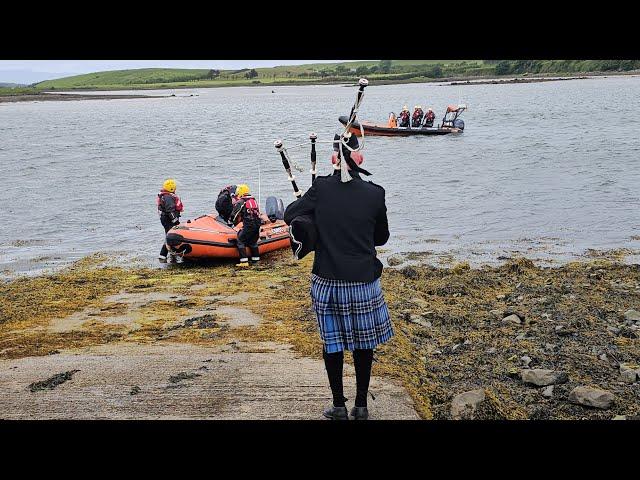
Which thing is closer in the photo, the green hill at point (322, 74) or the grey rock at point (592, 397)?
the grey rock at point (592, 397)

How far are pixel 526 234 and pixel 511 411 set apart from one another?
11.0 meters

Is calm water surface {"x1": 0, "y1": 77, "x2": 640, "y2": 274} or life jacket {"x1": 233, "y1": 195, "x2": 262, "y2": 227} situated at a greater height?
life jacket {"x1": 233, "y1": 195, "x2": 262, "y2": 227}

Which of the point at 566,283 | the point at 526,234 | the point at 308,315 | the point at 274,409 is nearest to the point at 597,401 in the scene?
the point at 274,409

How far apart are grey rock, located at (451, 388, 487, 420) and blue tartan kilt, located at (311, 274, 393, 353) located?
1254 mm

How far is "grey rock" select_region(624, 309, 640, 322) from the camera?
806 cm

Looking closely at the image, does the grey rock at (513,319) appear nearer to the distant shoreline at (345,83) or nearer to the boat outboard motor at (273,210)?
the boat outboard motor at (273,210)

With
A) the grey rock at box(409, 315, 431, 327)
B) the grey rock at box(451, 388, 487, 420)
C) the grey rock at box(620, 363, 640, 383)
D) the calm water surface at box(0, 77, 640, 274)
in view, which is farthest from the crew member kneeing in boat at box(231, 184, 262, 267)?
the grey rock at box(451, 388, 487, 420)

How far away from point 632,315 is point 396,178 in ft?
59.2

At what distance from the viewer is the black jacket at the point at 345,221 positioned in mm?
4078

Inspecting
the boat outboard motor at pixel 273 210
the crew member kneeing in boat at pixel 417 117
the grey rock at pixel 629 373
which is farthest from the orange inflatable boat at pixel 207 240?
the crew member kneeing in boat at pixel 417 117

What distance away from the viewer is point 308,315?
815 centimetres

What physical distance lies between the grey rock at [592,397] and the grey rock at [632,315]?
2.92 m

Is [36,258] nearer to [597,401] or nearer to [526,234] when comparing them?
[526,234]

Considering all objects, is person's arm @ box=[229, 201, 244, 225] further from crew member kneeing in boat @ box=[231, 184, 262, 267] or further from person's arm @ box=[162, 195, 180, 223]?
person's arm @ box=[162, 195, 180, 223]
